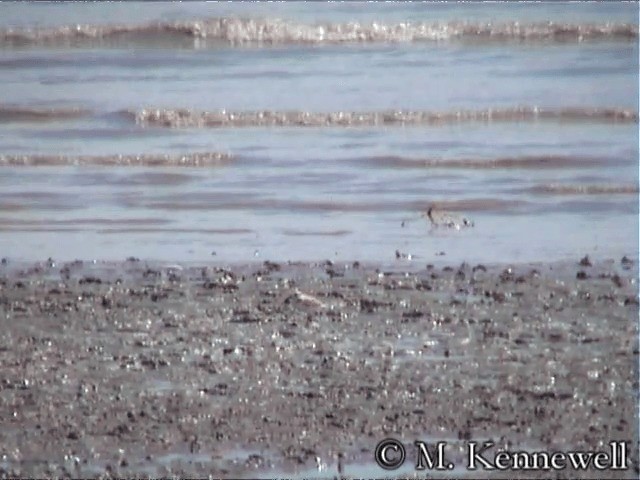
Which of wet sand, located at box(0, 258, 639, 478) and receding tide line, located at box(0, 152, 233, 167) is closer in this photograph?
wet sand, located at box(0, 258, 639, 478)

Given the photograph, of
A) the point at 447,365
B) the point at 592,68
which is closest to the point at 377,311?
the point at 447,365

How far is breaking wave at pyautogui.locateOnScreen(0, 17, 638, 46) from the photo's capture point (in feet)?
27.6

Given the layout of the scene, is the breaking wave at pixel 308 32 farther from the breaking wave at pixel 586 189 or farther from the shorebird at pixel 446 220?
the shorebird at pixel 446 220

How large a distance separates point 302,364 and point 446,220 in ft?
5.26

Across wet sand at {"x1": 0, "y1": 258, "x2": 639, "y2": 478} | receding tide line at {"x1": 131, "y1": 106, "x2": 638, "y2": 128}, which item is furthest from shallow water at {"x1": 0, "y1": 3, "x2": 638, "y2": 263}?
wet sand at {"x1": 0, "y1": 258, "x2": 639, "y2": 478}

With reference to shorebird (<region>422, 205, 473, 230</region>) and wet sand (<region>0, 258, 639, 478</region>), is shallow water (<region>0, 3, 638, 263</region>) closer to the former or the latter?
shorebird (<region>422, 205, 473, 230</region>)

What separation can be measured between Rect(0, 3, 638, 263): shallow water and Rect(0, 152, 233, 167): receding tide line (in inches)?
0.6

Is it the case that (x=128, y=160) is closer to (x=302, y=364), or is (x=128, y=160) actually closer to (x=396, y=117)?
(x=396, y=117)

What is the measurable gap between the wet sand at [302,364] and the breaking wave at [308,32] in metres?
2.72

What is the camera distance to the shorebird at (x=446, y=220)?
643cm

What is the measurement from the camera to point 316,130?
770 centimetres

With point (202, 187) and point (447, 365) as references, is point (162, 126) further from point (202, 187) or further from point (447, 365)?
point (447, 365)

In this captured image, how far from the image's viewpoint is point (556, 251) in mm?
6094

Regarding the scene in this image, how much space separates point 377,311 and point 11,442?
61.0 inches
